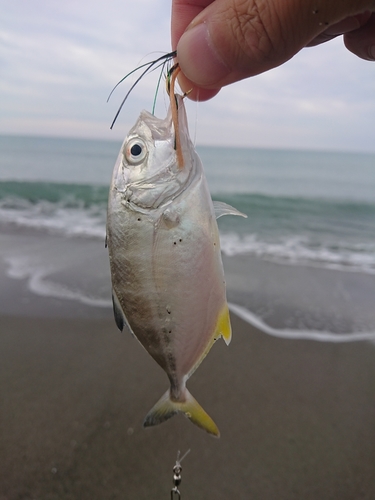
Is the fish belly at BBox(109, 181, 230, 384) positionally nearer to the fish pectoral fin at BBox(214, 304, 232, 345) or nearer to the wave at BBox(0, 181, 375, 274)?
the fish pectoral fin at BBox(214, 304, 232, 345)

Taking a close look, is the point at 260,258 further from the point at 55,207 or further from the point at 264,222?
the point at 55,207

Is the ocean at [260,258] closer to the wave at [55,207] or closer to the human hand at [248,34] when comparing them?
the wave at [55,207]

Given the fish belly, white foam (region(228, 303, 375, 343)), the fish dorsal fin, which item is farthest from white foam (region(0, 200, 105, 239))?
the fish belly

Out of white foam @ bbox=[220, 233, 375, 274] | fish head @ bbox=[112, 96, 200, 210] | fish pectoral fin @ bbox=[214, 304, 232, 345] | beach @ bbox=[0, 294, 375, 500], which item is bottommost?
white foam @ bbox=[220, 233, 375, 274]

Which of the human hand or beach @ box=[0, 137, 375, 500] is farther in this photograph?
beach @ box=[0, 137, 375, 500]

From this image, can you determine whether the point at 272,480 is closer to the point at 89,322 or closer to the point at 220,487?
the point at 220,487

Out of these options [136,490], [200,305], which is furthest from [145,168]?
[136,490]

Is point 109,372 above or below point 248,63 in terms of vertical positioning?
below
